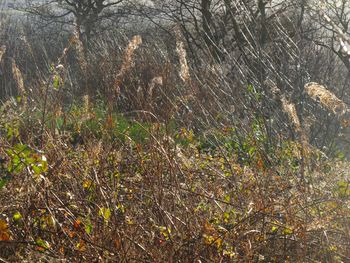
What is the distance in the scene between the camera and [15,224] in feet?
11.6

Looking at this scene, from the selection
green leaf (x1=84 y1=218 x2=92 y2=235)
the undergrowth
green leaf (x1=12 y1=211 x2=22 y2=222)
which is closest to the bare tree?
the undergrowth

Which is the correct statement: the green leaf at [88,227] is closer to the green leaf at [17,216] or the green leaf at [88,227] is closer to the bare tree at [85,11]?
the green leaf at [17,216]

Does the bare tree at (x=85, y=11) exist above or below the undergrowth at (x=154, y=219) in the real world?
above

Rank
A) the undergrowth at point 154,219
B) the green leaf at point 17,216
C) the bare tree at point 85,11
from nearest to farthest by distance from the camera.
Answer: the undergrowth at point 154,219 → the green leaf at point 17,216 → the bare tree at point 85,11

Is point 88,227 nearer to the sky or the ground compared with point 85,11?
nearer to the ground

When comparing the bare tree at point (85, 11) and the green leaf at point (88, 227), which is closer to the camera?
the green leaf at point (88, 227)

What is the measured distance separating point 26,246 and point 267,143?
3.21 metres

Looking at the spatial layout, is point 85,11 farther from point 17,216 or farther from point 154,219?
point 17,216

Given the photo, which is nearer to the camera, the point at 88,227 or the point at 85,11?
the point at 88,227

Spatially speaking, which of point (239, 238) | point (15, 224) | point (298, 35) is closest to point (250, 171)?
point (239, 238)

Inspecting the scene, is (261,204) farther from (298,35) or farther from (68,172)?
(298,35)

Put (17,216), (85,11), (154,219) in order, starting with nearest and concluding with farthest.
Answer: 1. (17,216)
2. (154,219)
3. (85,11)

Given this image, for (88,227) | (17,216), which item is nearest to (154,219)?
(88,227)

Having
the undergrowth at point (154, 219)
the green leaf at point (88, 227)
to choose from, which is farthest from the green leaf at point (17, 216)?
the green leaf at point (88, 227)
